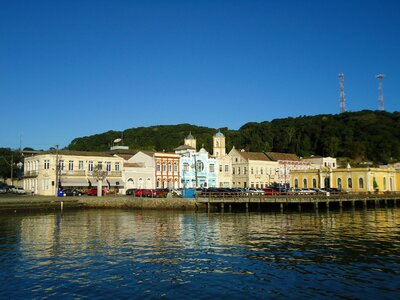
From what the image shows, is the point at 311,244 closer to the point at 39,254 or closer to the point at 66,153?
the point at 39,254

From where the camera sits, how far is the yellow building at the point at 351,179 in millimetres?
77062

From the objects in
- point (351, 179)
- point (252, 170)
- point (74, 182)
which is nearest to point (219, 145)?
point (252, 170)

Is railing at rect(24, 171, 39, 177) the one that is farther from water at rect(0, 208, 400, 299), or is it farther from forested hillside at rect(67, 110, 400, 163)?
forested hillside at rect(67, 110, 400, 163)

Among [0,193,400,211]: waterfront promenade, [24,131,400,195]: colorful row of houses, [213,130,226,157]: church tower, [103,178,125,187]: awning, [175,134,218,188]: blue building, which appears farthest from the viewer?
[213,130,226,157]: church tower

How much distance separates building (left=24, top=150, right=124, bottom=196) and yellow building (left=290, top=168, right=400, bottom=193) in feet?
116

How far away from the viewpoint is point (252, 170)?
88.0 m

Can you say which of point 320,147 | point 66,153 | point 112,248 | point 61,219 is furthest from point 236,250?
point 320,147

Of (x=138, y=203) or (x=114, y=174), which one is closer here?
(x=138, y=203)

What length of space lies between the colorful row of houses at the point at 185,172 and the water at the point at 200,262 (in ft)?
108

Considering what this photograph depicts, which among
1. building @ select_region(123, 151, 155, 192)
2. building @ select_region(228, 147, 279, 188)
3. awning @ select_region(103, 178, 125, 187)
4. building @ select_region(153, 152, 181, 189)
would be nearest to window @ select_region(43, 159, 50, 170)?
awning @ select_region(103, 178, 125, 187)

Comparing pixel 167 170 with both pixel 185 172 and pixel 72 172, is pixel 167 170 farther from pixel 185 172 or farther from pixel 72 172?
pixel 72 172

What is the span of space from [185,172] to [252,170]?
14.2m

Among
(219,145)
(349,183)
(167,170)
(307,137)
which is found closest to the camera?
(349,183)

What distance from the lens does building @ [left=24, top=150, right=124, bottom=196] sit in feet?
232
